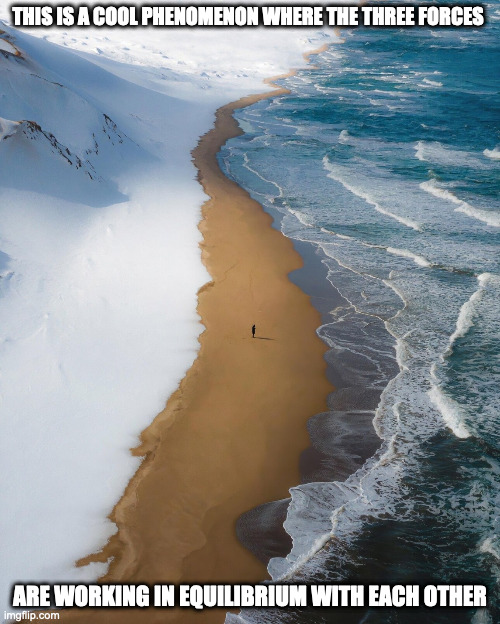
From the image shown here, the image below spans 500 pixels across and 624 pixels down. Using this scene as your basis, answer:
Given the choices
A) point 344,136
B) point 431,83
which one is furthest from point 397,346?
point 431,83

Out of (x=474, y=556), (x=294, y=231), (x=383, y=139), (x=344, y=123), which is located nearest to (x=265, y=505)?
(x=474, y=556)

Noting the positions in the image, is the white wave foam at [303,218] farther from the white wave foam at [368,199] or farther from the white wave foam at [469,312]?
the white wave foam at [469,312]

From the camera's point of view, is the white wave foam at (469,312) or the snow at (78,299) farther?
the white wave foam at (469,312)

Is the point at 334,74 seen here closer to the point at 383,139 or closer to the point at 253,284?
the point at 383,139

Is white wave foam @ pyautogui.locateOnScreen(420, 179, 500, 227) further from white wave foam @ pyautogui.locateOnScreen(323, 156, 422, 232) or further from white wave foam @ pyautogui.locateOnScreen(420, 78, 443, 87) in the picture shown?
white wave foam @ pyautogui.locateOnScreen(420, 78, 443, 87)

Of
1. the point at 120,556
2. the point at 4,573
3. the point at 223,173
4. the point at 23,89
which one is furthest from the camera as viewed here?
the point at 223,173

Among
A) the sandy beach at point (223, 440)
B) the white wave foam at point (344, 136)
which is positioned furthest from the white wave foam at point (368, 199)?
the sandy beach at point (223, 440)

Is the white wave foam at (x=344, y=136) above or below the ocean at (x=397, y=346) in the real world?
above
